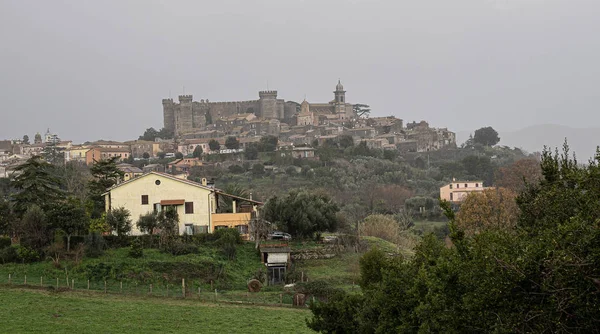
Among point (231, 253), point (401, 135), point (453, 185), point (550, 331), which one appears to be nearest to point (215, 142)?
point (401, 135)

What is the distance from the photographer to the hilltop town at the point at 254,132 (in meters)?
117

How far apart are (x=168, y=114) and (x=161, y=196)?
115 metres

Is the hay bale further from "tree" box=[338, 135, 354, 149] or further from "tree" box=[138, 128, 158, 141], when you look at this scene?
"tree" box=[138, 128, 158, 141]

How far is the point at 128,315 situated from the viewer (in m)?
22.4

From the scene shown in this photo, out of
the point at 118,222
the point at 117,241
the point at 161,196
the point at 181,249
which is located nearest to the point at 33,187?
the point at 118,222

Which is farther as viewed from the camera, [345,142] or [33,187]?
[345,142]

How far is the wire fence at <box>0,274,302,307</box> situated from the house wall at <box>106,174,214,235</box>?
999cm

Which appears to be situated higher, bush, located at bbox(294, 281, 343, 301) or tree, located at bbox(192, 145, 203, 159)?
tree, located at bbox(192, 145, 203, 159)

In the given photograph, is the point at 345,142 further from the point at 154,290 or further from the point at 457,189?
the point at 154,290

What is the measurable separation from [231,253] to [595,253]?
82.4 feet

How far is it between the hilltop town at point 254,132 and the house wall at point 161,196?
212 feet

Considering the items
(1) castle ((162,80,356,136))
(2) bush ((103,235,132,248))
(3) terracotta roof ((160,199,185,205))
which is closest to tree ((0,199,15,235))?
(2) bush ((103,235,132,248))

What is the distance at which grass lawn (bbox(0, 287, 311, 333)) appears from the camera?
20609 mm

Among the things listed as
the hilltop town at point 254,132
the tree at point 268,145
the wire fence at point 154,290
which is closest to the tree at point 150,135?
the hilltop town at point 254,132
